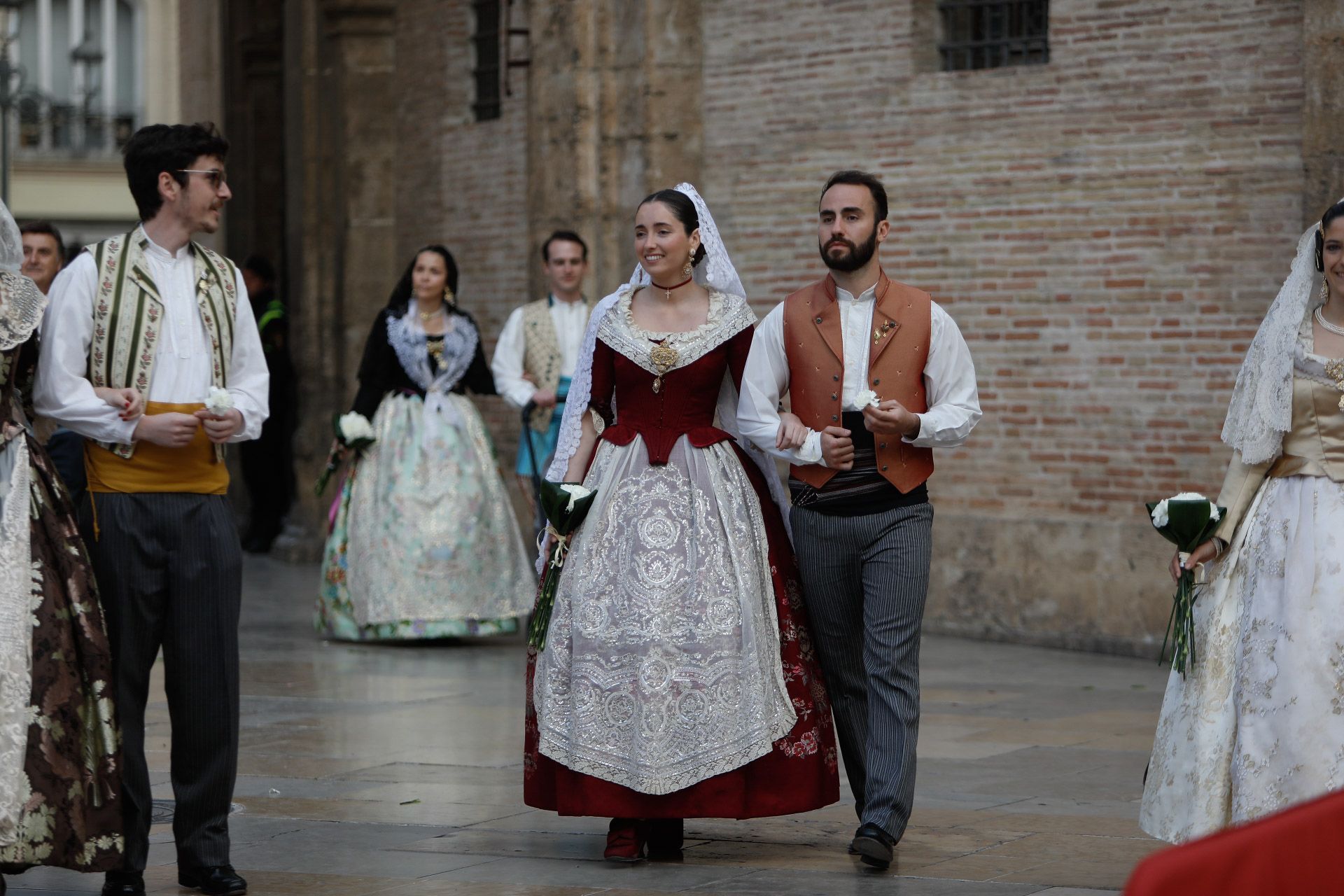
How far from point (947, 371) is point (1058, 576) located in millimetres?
4824

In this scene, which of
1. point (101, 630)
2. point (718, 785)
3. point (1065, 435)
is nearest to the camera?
point (101, 630)

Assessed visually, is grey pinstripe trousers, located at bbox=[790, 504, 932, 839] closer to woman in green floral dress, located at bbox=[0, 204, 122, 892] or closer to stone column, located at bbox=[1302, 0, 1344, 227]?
woman in green floral dress, located at bbox=[0, 204, 122, 892]

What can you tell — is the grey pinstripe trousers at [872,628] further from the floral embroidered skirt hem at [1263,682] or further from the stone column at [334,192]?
the stone column at [334,192]

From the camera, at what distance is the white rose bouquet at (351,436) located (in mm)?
10766

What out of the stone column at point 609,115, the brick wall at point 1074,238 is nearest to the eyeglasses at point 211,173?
the brick wall at point 1074,238

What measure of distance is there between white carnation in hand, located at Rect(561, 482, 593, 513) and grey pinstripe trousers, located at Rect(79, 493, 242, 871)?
957mm

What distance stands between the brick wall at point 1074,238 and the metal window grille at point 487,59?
3.21 metres

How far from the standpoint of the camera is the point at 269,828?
6.25 metres

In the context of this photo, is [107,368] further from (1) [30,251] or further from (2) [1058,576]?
(2) [1058,576]

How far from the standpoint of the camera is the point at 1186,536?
5340mm

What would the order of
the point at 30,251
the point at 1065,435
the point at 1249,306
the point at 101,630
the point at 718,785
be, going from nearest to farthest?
the point at 101,630 → the point at 718,785 → the point at 30,251 → the point at 1249,306 → the point at 1065,435

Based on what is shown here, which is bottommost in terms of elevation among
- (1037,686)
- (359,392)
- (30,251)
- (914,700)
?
(1037,686)

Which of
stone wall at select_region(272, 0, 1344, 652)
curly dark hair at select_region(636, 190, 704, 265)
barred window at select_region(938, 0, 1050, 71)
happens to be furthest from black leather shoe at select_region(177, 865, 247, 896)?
barred window at select_region(938, 0, 1050, 71)

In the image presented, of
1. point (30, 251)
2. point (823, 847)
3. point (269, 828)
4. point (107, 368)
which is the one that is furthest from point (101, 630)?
point (30, 251)
